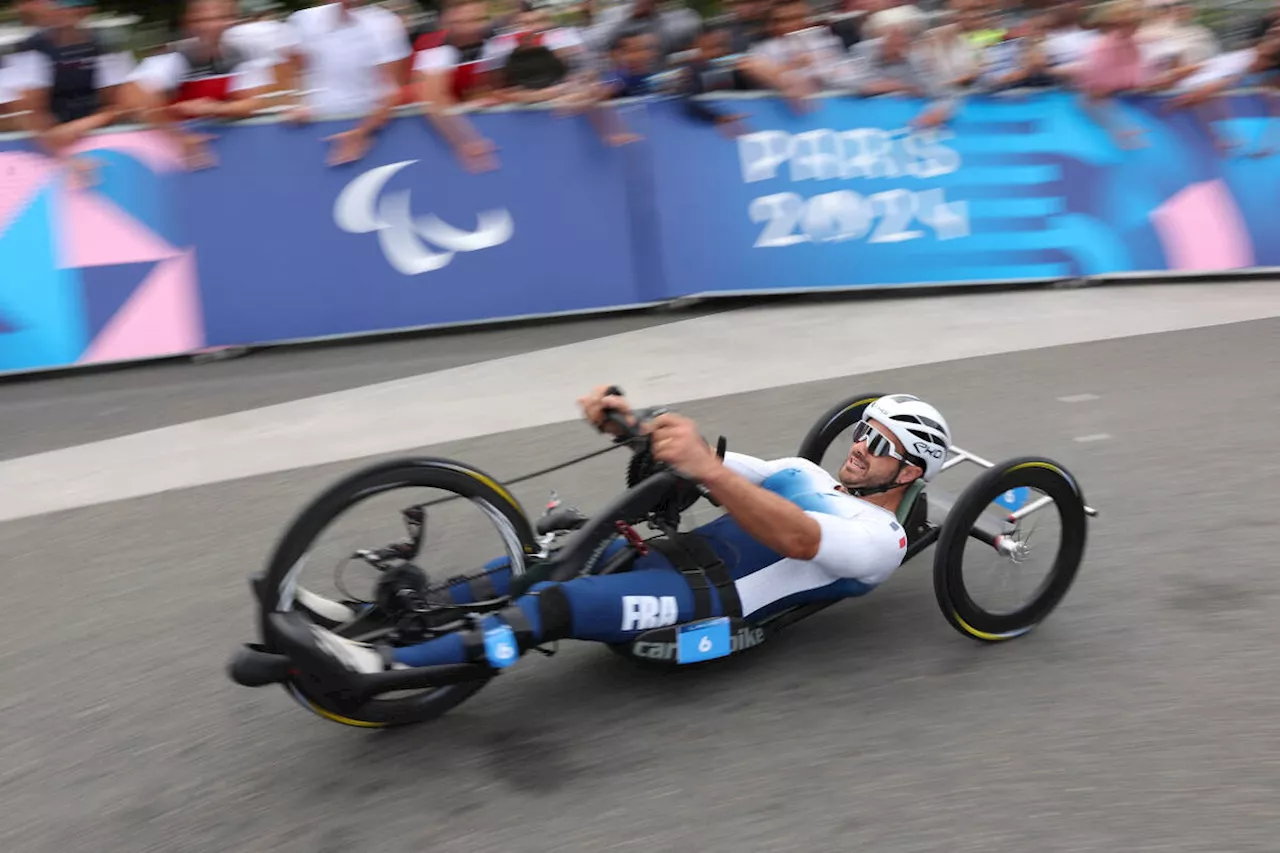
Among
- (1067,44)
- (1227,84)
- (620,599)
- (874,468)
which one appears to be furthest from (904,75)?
(620,599)

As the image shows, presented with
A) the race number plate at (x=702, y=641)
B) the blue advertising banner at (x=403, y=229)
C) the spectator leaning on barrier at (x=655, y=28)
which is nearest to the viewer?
the race number plate at (x=702, y=641)

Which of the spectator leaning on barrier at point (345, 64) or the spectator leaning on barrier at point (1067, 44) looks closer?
the spectator leaning on barrier at point (345, 64)

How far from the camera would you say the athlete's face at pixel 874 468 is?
12.3 ft

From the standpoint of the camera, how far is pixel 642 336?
7820 mm

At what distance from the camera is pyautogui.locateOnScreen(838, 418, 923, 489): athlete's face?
376cm

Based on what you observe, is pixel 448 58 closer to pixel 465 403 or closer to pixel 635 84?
pixel 635 84

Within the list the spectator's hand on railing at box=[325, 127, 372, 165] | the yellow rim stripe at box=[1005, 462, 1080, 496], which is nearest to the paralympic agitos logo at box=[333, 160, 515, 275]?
the spectator's hand on railing at box=[325, 127, 372, 165]

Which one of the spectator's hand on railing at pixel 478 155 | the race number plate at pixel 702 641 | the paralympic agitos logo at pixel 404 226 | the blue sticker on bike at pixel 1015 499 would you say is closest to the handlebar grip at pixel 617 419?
the race number plate at pixel 702 641

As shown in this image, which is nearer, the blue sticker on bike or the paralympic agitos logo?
the blue sticker on bike

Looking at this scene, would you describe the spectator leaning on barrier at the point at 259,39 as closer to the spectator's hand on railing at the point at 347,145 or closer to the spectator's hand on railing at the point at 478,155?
the spectator's hand on railing at the point at 347,145

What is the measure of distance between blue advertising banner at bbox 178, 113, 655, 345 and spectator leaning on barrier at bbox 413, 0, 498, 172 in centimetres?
9

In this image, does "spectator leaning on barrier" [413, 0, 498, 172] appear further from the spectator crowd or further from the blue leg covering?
the blue leg covering

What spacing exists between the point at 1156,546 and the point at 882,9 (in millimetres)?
5431

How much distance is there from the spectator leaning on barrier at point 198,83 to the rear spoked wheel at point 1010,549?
5.32m
